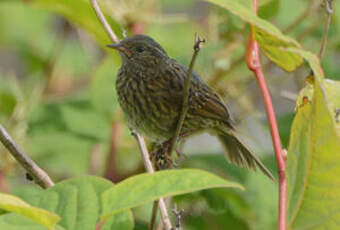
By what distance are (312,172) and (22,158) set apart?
34.3 inches

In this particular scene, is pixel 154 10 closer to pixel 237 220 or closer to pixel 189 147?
pixel 189 147

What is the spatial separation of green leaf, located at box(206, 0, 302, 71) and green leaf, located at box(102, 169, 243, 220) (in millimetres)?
436

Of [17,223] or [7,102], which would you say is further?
[7,102]

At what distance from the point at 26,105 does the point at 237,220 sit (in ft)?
4.43

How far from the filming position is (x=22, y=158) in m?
2.01

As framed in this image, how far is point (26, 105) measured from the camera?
3.38 m

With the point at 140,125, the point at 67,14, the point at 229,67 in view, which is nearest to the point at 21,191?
the point at 140,125

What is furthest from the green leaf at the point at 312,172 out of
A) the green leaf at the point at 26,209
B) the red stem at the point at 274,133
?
the green leaf at the point at 26,209

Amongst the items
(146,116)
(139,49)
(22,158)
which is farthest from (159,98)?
(22,158)

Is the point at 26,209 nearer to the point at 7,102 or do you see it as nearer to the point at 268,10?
the point at 268,10

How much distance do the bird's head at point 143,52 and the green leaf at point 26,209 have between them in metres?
2.03

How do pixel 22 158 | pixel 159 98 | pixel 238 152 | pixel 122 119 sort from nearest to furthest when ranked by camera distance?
pixel 22 158 < pixel 159 98 < pixel 238 152 < pixel 122 119

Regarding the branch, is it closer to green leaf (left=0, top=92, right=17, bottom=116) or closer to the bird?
the bird

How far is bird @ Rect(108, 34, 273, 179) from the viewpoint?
10.9 ft
